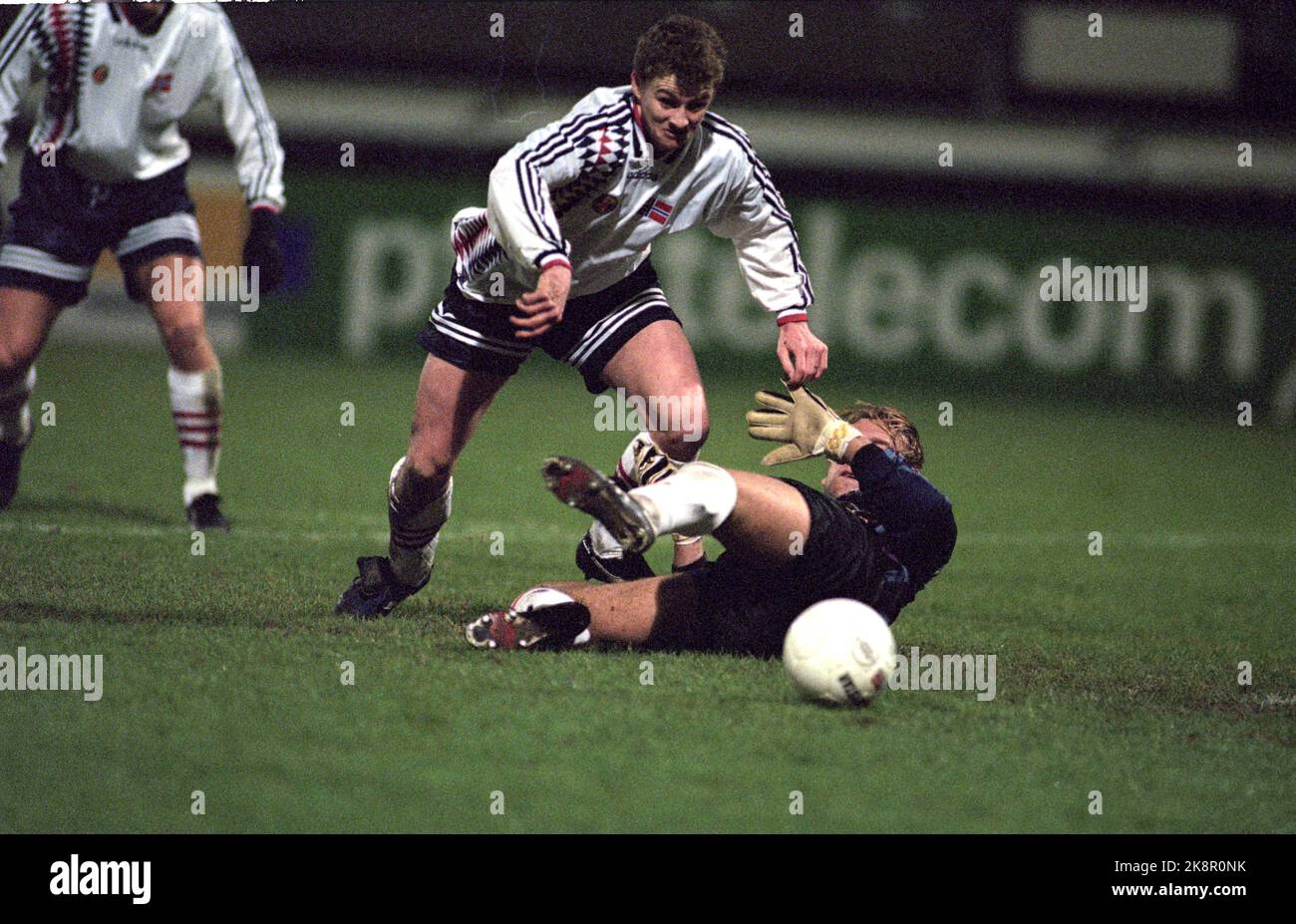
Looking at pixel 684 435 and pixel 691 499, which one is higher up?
pixel 684 435

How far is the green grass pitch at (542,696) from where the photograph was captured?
379 centimetres

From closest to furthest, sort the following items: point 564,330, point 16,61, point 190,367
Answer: point 564,330, point 16,61, point 190,367

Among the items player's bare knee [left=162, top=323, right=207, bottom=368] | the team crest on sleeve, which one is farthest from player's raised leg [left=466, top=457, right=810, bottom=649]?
player's bare knee [left=162, top=323, right=207, bottom=368]

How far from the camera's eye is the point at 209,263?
663 inches

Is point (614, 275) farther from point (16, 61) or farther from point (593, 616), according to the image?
point (16, 61)

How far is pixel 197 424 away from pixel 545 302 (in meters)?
3.36

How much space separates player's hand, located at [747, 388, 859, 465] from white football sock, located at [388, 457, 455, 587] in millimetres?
1267

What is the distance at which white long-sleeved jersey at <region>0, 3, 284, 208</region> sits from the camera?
23.9 ft

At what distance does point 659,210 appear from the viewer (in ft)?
18.5

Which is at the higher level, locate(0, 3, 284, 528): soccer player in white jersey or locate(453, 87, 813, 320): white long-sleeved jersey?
locate(0, 3, 284, 528): soccer player in white jersey

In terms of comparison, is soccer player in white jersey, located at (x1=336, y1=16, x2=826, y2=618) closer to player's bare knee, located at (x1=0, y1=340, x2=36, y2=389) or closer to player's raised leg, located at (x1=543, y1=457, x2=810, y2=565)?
player's raised leg, located at (x1=543, y1=457, x2=810, y2=565)

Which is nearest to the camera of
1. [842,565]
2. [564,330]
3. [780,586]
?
[842,565]

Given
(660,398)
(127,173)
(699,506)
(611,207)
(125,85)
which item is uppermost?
(125,85)

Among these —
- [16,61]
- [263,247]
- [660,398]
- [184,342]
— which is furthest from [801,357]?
[16,61]
